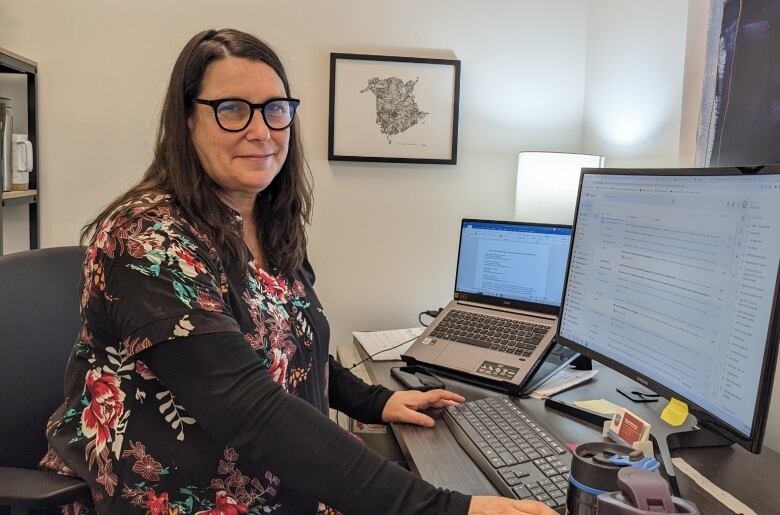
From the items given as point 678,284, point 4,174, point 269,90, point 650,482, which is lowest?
point 650,482

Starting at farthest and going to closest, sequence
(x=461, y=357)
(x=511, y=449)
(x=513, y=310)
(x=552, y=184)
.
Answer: (x=552, y=184), (x=513, y=310), (x=461, y=357), (x=511, y=449)

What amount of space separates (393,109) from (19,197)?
1.15 meters

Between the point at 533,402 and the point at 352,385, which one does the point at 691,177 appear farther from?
the point at 352,385

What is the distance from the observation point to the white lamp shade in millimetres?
1911

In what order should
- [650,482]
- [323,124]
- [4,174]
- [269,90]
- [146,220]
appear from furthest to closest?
[323,124] → [4,174] → [269,90] → [146,220] → [650,482]

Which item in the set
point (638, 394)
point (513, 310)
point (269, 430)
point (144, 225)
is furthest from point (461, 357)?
point (144, 225)

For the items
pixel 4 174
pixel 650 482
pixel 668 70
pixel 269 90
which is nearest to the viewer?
pixel 650 482

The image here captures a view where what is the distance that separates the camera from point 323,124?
2109mm

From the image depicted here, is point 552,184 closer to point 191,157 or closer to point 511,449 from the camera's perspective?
point 511,449

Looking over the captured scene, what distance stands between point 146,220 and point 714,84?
123 centimetres

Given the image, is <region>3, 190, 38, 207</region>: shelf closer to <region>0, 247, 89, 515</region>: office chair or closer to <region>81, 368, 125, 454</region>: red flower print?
<region>0, 247, 89, 515</region>: office chair

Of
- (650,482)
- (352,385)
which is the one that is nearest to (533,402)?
(352,385)

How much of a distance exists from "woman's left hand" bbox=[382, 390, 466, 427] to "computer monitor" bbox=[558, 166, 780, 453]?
0.89ft

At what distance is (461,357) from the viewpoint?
1.51 m
